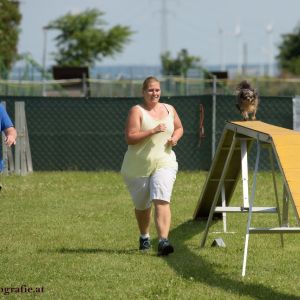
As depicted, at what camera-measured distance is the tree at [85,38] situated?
65875 mm

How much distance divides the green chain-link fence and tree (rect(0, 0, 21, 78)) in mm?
34586

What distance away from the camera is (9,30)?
56.3 metres

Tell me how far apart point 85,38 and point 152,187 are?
5712cm

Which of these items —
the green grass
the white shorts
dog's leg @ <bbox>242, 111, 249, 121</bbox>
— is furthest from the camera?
dog's leg @ <bbox>242, 111, 249, 121</bbox>

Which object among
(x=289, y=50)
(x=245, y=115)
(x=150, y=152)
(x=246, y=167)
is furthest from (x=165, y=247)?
(x=289, y=50)

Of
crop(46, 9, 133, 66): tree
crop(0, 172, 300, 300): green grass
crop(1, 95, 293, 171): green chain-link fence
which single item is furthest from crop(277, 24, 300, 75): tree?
crop(0, 172, 300, 300): green grass

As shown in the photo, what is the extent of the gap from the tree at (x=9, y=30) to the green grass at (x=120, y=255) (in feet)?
132

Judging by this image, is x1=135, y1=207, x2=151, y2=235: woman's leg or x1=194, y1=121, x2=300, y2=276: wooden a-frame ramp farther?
x1=135, y1=207, x2=151, y2=235: woman's leg

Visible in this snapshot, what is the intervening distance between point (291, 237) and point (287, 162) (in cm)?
288

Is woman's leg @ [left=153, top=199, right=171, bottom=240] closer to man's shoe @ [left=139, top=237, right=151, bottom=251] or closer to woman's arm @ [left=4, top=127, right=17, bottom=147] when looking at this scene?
man's shoe @ [left=139, top=237, right=151, bottom=251]

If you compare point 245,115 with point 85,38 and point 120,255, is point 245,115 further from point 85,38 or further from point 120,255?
point 85,38

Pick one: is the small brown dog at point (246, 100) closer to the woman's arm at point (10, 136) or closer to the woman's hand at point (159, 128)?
the woman's hand at point (159, 128)

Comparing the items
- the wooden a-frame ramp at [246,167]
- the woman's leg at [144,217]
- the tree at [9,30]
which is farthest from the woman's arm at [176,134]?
the tree at [9,30]

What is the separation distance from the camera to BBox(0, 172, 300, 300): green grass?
25.7ft
